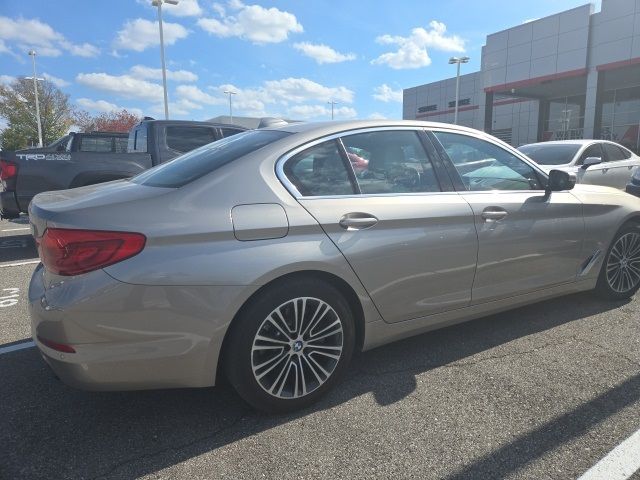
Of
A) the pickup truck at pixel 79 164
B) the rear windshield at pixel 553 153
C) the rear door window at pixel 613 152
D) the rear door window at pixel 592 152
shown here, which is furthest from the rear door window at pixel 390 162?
the rear door window at pixel 613 152

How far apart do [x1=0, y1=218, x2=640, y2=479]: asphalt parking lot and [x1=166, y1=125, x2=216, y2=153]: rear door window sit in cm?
485

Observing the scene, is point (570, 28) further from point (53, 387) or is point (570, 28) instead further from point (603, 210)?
point (53, 387)

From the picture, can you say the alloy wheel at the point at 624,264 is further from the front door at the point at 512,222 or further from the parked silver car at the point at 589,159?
the parked silver car at the point at 589,159

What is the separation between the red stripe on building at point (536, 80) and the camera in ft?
86.6

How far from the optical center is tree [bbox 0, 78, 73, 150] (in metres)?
48.0

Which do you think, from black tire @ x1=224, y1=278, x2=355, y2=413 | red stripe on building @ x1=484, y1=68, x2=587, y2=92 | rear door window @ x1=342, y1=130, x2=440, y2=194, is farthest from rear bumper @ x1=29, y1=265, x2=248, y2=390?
red stripe on building @ x1=484, y1=68, x2=587, y2=92

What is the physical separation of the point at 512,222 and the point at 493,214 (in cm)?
21

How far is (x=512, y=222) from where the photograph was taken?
3402 mm

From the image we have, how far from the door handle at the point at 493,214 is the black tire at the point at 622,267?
4.90ft

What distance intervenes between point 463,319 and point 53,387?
266cm

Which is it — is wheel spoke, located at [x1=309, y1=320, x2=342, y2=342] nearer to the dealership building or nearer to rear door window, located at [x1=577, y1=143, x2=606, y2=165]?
rear door window, located at [x1=577, y1=143, x2=606, y2=165]

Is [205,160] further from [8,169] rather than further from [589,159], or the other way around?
[589,159]

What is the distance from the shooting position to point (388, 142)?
3.15 metres

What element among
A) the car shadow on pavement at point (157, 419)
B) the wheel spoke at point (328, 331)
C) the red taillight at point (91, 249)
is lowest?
the car shadow on pavement at point (157, 419)
